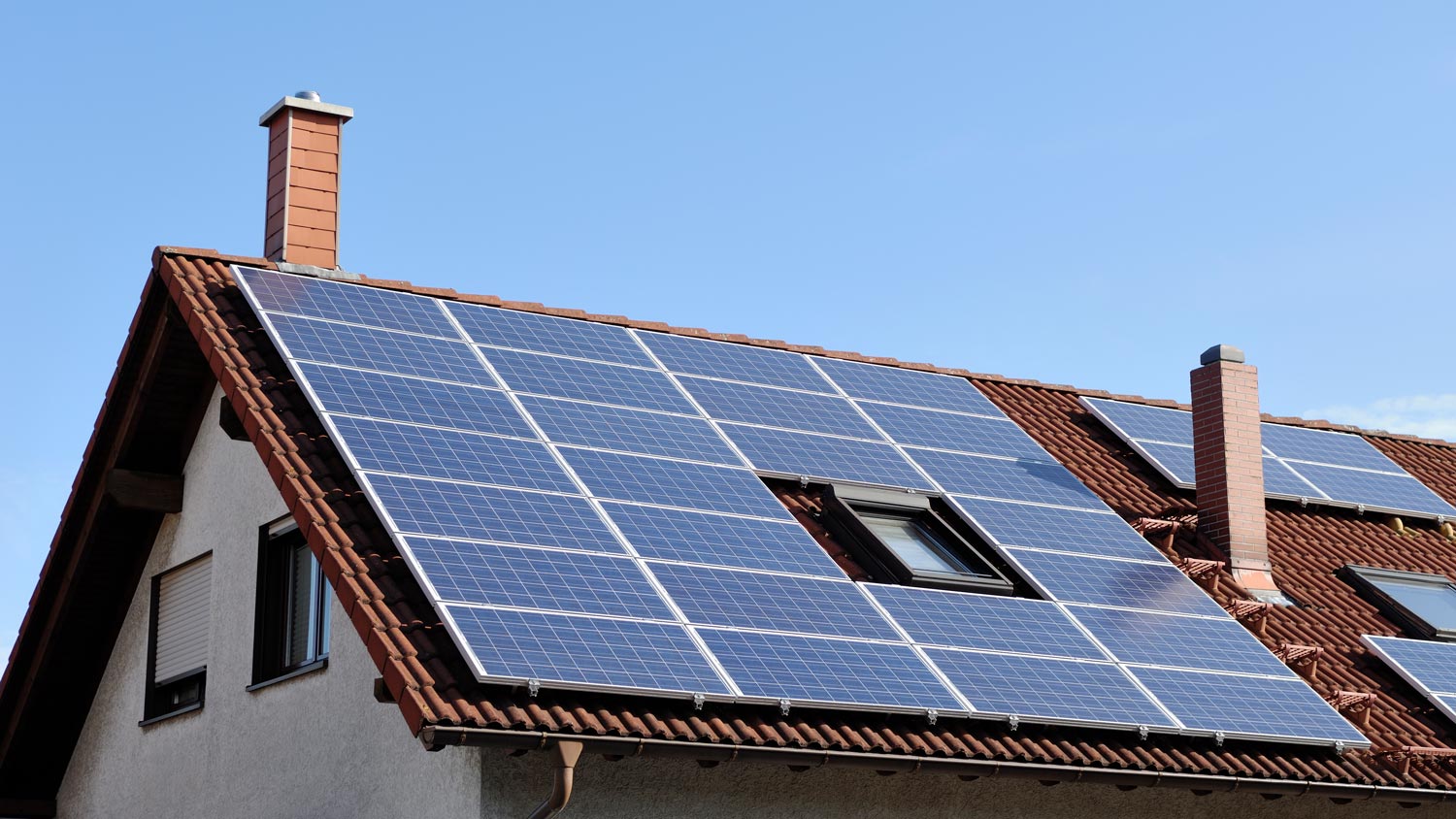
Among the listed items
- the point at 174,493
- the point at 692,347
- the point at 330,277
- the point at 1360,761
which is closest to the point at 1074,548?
the point at 1360,761

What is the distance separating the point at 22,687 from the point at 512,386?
6.35 m

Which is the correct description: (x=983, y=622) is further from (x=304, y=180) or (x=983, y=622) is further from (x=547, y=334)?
(x=304, y=180)

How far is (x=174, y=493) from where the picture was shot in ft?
53.1

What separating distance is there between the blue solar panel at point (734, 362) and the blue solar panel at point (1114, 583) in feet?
10.4

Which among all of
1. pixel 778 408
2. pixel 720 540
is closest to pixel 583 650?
pixel 720 540

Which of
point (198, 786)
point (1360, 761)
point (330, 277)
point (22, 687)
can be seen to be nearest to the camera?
point (1360, 761)

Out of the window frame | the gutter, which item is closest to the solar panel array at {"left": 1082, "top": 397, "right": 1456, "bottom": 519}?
the window frame

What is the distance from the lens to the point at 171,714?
50.2ft

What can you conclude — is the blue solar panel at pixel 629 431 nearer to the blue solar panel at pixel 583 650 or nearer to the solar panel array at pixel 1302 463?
the blue solar panel at pixel 583 650

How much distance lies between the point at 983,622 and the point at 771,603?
1839mm

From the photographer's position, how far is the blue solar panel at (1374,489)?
63.8 ft

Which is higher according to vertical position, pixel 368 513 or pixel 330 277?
pixel 330 277

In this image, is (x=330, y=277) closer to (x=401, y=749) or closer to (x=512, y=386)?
(x=512, y=386)

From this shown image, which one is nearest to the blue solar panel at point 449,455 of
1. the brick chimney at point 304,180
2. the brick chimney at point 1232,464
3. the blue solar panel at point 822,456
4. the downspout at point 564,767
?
the blue solar panel at point 822,456
